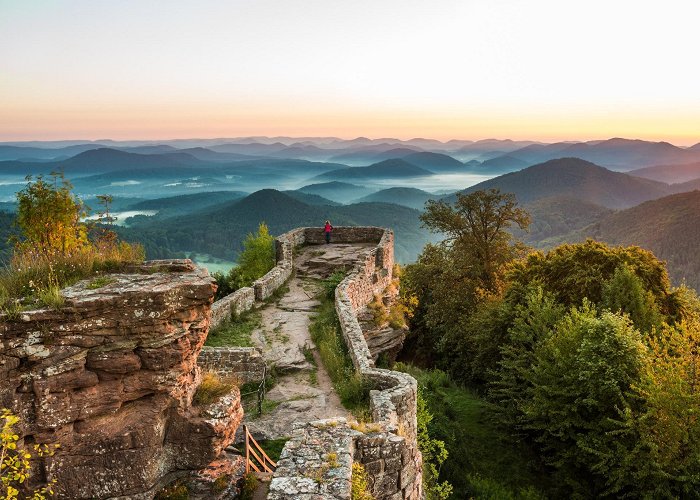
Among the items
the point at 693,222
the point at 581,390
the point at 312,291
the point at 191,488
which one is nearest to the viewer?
the point at 191,488

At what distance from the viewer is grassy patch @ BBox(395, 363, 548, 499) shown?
→ 16.5 m

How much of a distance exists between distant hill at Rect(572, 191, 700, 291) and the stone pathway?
83.4m

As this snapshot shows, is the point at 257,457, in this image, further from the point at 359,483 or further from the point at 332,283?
the point at 332,283

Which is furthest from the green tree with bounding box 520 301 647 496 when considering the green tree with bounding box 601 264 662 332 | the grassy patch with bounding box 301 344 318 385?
the grassy patch with bounding box 301 344 318 385

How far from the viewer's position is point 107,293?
7.86 metres

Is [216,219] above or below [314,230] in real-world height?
below

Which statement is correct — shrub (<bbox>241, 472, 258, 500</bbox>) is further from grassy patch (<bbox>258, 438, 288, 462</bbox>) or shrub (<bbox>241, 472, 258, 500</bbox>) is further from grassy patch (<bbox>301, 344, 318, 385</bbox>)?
grassy patch (<bbox>301, 344, 318, 385</bbox>)

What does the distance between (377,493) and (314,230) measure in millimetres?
21743

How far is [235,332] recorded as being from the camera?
16.6 meters

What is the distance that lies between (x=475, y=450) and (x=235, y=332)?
33.7 feet

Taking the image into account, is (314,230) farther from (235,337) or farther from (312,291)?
(235,337)

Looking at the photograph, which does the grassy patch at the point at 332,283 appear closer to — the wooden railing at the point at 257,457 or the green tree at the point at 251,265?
the green tree at the point at 251,265

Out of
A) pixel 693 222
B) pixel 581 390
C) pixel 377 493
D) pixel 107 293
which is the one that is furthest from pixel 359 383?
pixel 693 222

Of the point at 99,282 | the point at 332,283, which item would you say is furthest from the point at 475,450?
the point at 99,282
